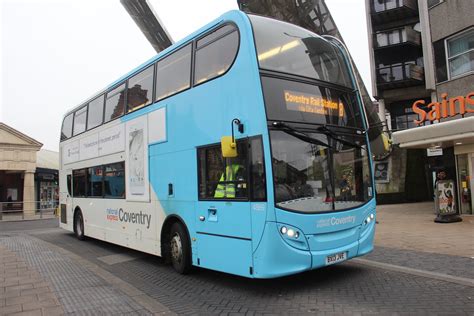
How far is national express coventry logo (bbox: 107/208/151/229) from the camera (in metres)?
8.71

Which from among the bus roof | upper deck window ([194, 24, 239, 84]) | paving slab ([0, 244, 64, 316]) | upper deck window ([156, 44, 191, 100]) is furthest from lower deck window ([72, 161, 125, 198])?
upper deck window ([194, 24, 239, 84])

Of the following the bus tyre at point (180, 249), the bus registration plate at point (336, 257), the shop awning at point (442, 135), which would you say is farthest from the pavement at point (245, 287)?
the shop awning at point (442, 135)

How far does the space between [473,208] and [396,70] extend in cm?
1588

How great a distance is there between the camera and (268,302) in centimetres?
568

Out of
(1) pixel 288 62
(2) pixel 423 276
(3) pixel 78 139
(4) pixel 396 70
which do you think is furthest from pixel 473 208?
(4) pixel 396 70

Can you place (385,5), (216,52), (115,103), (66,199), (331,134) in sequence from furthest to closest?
(385,5) < (66,199) < (115,103) < (216,52) < (331,134)

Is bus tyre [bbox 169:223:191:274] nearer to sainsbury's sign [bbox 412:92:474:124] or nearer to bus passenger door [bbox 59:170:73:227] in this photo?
bus passenger door [bbox 59:170:73:227]

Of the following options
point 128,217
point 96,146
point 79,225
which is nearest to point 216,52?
point 128,217

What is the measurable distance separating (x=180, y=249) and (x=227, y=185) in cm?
191

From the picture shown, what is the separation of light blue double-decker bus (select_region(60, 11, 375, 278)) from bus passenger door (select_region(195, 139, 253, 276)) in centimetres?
2

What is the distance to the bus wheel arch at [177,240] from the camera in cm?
733

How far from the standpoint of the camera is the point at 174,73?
7961mm

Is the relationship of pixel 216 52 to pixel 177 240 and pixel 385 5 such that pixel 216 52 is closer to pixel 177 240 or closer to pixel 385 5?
pixel 177 240

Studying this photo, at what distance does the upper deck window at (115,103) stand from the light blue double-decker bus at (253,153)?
1.20m
